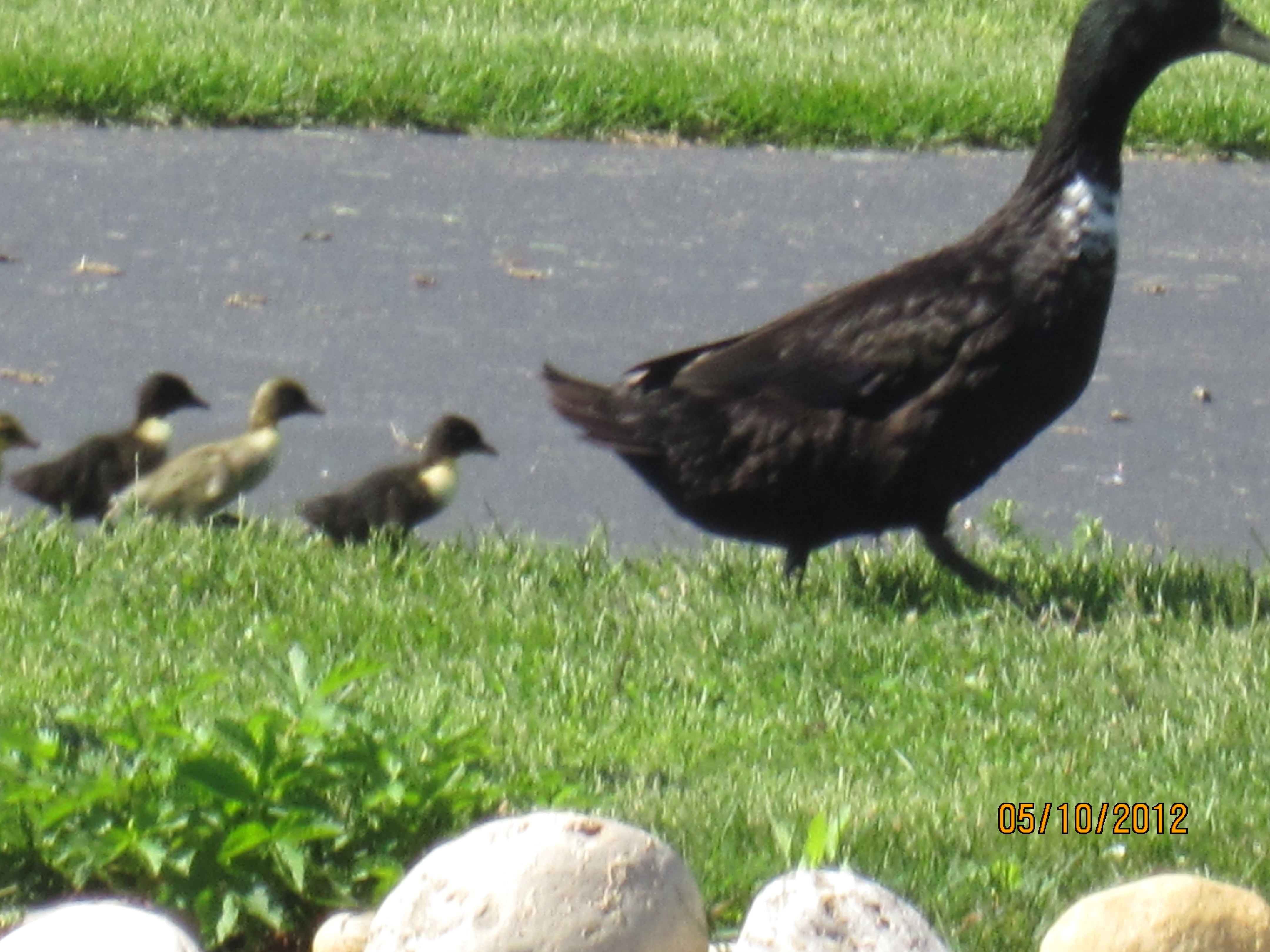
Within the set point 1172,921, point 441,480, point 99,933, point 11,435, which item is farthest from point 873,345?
point 99,933

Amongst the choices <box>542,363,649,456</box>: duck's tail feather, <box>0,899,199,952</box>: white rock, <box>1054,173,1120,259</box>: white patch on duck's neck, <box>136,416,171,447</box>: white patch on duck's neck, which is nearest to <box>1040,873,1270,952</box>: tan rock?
<box>0,899,199,952</box>: white rock

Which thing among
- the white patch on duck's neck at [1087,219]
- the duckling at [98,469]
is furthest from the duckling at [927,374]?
the duckling at [98,469]

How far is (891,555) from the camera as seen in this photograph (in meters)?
6.60

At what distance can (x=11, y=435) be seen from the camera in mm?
6891

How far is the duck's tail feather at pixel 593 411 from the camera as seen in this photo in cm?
599

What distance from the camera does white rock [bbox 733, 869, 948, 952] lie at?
10.4 ft

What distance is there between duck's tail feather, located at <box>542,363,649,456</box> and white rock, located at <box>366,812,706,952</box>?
2.77 metres

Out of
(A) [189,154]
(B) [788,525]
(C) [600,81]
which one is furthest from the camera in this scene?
(C) [600,81]

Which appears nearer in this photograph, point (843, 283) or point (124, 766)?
point (124, 766)

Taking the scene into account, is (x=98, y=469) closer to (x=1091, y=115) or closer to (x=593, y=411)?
(x=593, y=411)

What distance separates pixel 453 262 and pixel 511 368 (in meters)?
1.26

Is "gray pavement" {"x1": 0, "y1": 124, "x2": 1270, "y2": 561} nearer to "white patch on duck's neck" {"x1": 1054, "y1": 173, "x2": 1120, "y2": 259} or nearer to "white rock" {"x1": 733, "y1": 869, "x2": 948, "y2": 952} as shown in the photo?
"white patch on duck's neck" {"x1": 1054, "y1": 173, "x2": 1120, "y2": 259}

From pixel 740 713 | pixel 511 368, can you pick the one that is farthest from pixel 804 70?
pixel 740 713

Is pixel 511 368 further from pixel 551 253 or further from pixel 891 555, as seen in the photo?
pixel 891 555
